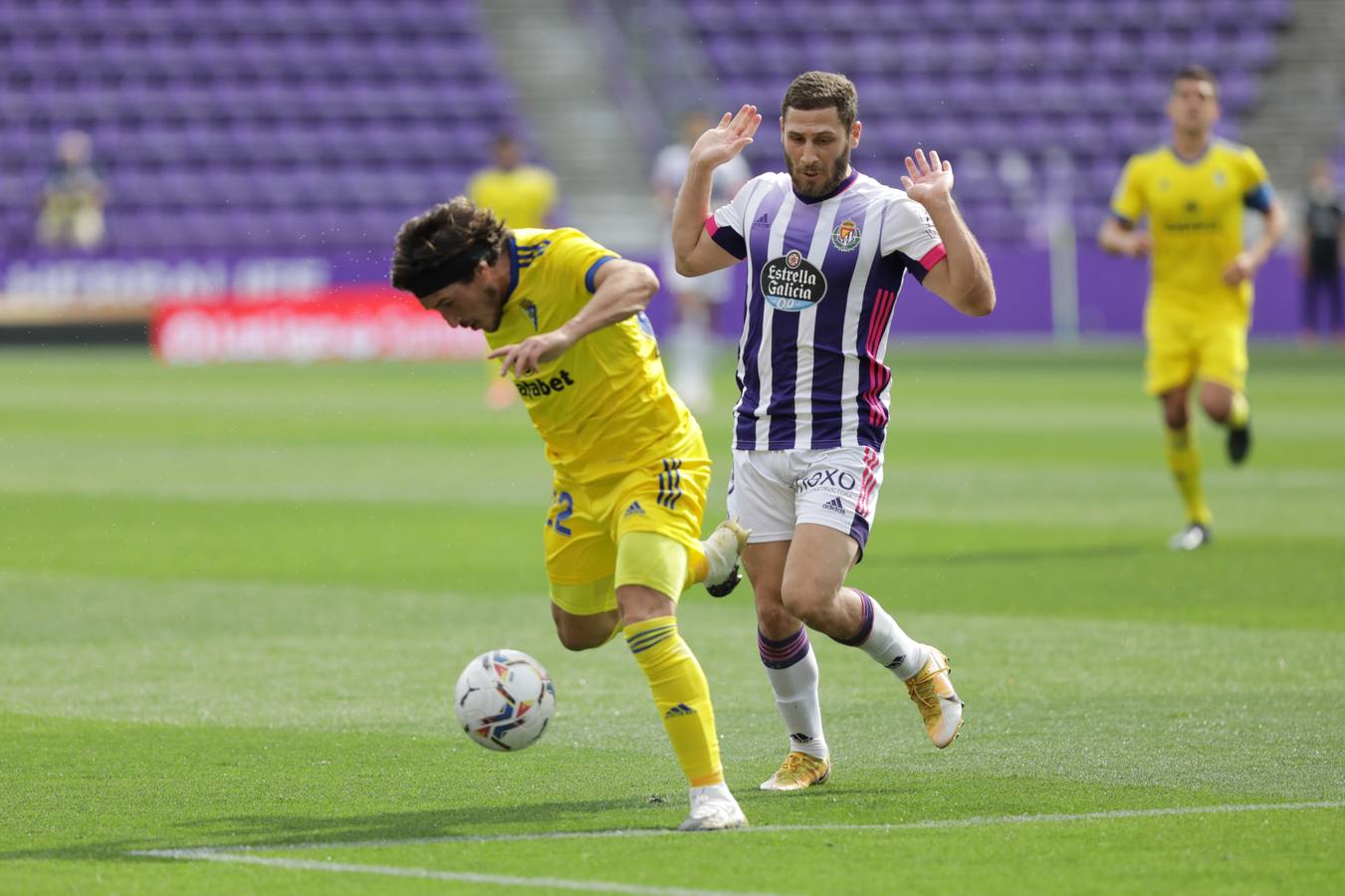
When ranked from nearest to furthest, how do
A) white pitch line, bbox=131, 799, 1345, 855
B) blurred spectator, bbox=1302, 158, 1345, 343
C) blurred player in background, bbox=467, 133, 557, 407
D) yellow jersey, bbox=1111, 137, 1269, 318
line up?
white pitch line, bbox=131, 799, 1345, 855 < yellow jersey, bbox=1111, 137, 1269, 318 < blurred player in background, bbox=467, 133, 557, 407 < blurred spectator, bbox=1302, 158, 1345, 343

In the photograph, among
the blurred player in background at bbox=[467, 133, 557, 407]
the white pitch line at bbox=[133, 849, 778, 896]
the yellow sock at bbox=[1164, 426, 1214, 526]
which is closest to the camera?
the white pitch line at bbox=[133, 849, 778, 896]

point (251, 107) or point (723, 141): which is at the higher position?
point (251, 107)

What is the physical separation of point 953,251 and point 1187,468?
671 centimetres

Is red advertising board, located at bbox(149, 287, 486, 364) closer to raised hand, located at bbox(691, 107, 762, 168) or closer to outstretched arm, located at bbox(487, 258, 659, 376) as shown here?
raised hand, located at bbox(691, 107, 762, 168)

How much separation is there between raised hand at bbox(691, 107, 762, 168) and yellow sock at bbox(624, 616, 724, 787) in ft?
4.88

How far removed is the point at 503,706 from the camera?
6.33m

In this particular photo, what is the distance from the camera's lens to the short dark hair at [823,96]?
6.45 metres

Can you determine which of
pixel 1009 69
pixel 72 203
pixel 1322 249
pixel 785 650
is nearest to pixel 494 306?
pixel 785 650

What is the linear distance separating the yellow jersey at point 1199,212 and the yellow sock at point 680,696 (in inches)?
305

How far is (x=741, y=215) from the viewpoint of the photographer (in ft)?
22.5

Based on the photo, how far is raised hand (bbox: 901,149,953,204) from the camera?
6.38 metres

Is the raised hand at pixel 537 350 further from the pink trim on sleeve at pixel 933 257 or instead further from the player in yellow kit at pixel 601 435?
the pink trim on sleeve at pixel 933 257

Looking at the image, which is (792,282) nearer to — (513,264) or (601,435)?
(601,435)

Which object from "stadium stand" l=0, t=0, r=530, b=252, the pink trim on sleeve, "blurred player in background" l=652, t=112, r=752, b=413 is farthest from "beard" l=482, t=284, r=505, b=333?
"stadium stand" l=0, t=0, r=530, b=252
